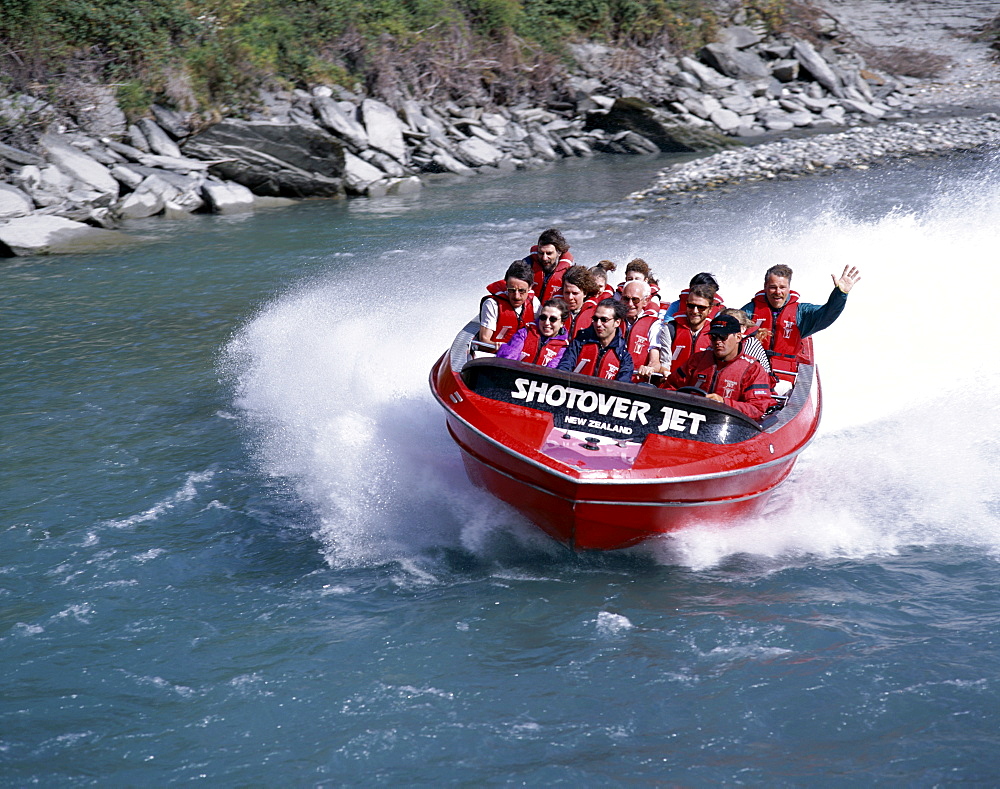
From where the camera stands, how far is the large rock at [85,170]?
16797 mm

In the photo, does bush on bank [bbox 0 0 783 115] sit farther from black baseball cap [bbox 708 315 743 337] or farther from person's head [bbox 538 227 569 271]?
black baseball cap [bbox 708 315 743 337]

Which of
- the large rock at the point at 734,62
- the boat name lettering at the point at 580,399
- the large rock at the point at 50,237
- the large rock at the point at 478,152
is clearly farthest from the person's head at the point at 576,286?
the large rock at the point at 734,62

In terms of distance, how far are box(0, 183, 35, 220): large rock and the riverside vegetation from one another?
30mm

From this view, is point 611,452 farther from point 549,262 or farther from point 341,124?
point 341,124

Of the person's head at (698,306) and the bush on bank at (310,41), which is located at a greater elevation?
the bush on bank at (310,41)

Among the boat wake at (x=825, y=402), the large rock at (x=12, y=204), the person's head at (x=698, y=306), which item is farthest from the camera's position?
the large rock at (x=12, y=204)

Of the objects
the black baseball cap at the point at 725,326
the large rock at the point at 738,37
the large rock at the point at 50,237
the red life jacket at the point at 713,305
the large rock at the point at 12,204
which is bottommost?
the large rock at the point at 50,237

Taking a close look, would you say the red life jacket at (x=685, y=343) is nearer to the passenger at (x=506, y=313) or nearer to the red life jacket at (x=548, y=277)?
the passenger at (x=506, y=313)

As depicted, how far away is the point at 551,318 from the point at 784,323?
2.17m

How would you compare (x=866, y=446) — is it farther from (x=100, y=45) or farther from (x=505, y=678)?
(x=100, y=45)

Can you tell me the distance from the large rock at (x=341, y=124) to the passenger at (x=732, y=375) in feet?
54.0

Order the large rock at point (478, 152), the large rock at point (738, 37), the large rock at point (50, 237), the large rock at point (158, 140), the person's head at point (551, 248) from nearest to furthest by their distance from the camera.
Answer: the person's head at point (551, 248) < the large rock at point (50, 237) < the large rock at point (158, 140) < the large rock at point (478, 152) < the large rock at point (738, 37)

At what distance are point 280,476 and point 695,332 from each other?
137 inches

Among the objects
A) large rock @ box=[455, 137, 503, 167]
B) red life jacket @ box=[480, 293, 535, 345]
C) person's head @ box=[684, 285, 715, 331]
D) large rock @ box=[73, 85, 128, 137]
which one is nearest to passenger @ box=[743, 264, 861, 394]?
person's head @ box=[684, 285, 715, 331]
